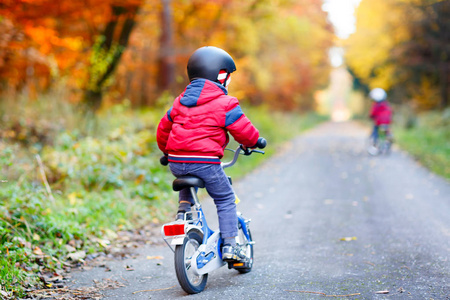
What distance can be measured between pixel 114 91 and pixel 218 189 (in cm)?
1220

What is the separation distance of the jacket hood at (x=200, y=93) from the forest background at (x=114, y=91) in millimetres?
2126

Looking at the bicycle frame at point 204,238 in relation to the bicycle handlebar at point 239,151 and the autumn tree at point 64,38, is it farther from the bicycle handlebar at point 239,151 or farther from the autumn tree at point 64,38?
the autumn tree at point 64,38

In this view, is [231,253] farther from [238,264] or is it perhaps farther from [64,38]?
[64,38]

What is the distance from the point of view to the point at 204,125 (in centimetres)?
398

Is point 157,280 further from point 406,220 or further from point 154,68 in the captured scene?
point 154,68

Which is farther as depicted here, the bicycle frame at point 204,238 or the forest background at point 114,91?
the forest background at point 114,91

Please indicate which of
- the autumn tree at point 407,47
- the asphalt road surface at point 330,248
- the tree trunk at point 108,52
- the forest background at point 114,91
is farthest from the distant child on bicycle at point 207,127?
the autumn tree at point 407,47

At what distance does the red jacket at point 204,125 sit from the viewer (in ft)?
13.0

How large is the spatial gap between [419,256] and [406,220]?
1.89 meters

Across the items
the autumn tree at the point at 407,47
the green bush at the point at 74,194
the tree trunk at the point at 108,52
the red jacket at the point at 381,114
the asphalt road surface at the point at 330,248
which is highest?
the autumn tree at the point at 407,47

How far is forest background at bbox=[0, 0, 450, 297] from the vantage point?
19.1 feet

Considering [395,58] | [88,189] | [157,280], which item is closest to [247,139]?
[157,280]

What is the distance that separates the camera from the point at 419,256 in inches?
199

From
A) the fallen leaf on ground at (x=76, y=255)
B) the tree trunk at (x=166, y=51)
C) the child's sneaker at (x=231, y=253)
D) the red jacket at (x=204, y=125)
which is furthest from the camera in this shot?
the tree trunk at (x=166, y=51)
